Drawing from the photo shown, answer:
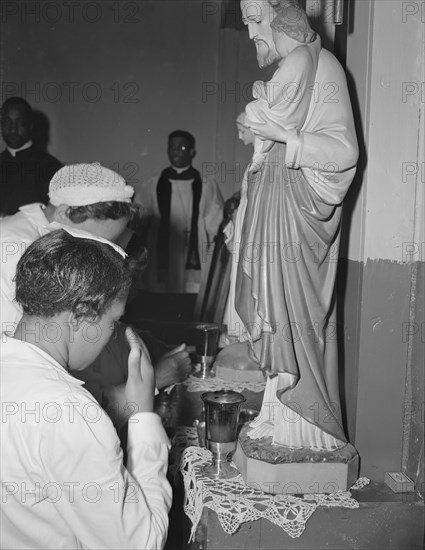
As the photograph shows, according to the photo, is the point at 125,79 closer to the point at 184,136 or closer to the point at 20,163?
the point at 184,136

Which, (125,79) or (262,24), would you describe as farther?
(125,79)

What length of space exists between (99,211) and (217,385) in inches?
36.3

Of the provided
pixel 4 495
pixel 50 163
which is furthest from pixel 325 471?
pixel 50 163

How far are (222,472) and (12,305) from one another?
0.70 metres

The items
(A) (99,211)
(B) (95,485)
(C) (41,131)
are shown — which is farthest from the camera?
(C) (41,131)

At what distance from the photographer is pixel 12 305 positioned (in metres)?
1.82

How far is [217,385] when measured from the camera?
8.08 feet

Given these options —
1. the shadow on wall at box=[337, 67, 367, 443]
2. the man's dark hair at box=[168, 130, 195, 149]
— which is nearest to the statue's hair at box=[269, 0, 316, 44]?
the shadow on wall at box=[337, 67, 367, 443]

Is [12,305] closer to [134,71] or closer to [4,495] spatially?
[4,495]

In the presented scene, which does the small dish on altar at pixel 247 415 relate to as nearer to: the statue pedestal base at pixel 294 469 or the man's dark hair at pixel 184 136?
the statue pedestal base at pixel 294 469

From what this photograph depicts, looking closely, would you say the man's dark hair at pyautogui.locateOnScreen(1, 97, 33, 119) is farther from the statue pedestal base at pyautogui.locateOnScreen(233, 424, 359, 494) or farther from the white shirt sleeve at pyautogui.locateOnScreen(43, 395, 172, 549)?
the white shirt sleeve at pyautogui.locateOnScreen(43, 395, 172, 549)

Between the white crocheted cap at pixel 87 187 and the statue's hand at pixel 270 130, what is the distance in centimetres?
38

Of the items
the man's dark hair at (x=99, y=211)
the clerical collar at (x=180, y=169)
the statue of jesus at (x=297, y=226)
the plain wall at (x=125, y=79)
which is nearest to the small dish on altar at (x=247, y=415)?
the statue of jesus at (x=297, y=226)

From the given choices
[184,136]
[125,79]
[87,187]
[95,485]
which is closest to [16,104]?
[125,79]
